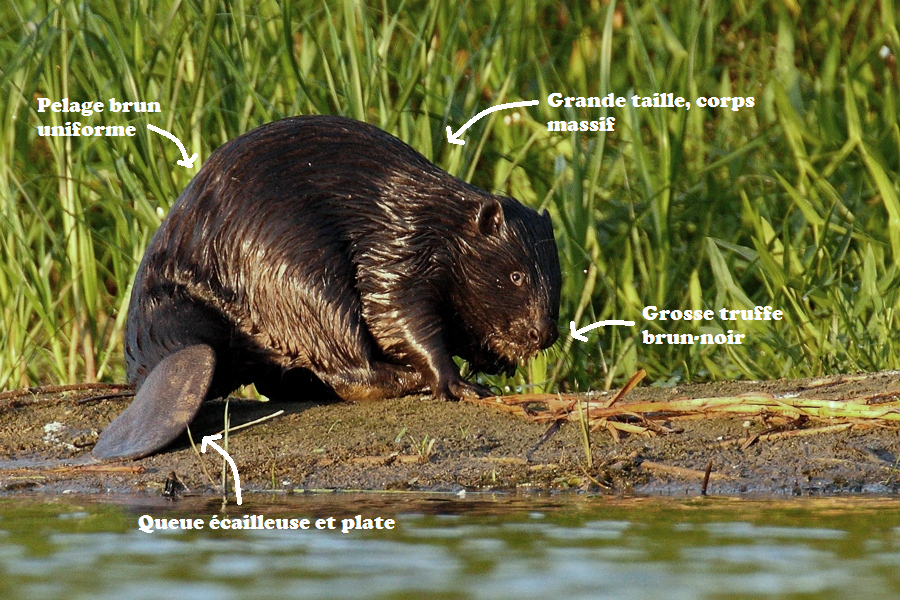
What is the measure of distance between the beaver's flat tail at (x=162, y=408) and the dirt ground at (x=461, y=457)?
0.15 ft

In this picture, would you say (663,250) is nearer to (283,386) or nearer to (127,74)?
(283,386)

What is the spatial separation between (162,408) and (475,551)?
4.48 feet

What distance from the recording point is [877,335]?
14.8 ft

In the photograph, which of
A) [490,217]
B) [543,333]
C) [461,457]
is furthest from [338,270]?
[461,457]

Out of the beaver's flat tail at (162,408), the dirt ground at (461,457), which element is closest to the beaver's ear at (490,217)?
the dirt ground at (461,457)

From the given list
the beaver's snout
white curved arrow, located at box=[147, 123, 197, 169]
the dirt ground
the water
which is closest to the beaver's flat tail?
the dirt ground

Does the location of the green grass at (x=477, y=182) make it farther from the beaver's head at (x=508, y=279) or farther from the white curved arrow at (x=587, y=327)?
the beaver's head at (x=508, y=279)

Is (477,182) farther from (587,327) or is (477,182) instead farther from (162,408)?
(162,408)

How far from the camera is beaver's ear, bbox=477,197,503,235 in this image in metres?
3.96

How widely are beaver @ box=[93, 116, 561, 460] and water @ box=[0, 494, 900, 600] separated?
2.89ft

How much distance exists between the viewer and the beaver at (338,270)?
12.7 ft

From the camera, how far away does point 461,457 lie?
3432 mm

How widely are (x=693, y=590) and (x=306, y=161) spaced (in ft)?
7.06

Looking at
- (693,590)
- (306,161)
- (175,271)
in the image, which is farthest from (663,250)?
(693,590)
